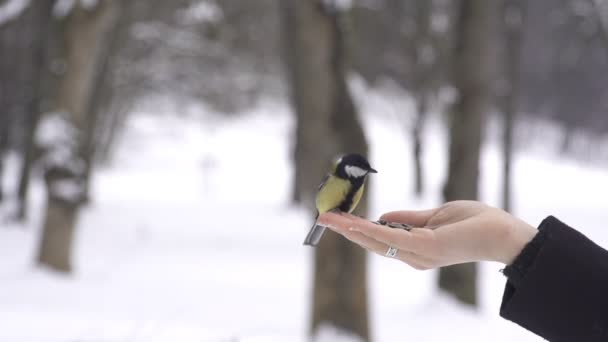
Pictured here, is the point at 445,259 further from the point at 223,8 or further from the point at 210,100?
the point at 210,100

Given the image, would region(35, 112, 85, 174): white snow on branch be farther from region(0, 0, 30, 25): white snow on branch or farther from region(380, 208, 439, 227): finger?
region(380, 208, 439, 227): finger

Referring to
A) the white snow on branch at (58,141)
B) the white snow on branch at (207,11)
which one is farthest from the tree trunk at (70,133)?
the white snow on branch at (207,11)

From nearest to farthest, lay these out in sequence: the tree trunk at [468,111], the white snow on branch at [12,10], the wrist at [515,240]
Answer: the wrist at [515,240] → the tree trunk at [468,111] → the white snow on branch at [12,10]

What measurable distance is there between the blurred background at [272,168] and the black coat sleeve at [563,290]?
5.02 feet

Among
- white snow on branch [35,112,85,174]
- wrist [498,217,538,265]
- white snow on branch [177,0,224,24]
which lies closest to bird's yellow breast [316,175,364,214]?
wrist [498,217,538,265]

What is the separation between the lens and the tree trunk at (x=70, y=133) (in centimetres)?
848

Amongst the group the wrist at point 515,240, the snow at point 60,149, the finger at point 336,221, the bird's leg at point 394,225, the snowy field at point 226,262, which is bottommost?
the snowy field at point 226,262

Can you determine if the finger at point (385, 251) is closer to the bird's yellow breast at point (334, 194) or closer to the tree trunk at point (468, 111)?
the bird's yellow breast at point (334, 194)

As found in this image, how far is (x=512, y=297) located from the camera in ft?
4.97

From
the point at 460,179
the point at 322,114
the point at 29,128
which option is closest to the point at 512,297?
the point at 322,114

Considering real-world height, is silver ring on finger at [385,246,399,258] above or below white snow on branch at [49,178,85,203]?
above

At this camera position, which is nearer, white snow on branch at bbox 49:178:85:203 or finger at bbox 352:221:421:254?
finger at bbox 352:221:421:254

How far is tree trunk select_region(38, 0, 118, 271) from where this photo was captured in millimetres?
8484

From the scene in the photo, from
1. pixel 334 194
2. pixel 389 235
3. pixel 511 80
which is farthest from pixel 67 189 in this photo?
pixel 511 80
